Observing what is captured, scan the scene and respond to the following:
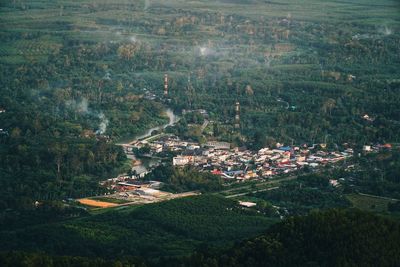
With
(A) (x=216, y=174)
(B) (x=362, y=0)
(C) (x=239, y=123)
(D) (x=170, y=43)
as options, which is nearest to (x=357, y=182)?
(A) (x=216, y=174)

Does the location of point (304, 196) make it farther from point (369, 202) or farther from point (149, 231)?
point (149, 231)

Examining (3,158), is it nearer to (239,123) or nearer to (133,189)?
(133,189)

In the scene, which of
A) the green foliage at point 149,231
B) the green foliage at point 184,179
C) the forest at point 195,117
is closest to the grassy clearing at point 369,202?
the forest at point 195,117

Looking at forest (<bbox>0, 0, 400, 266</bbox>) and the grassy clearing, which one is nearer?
forest (<bbox>0, 0, 400, 266</bbox>)

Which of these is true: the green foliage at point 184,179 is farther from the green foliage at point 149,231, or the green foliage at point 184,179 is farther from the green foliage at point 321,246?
the green foliage at point 321,246

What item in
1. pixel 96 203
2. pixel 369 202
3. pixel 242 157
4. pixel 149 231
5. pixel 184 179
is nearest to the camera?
pixel 149 231

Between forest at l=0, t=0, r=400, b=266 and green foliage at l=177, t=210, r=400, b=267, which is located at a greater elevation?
green foliage at l=177, t=210, r=400, b=267

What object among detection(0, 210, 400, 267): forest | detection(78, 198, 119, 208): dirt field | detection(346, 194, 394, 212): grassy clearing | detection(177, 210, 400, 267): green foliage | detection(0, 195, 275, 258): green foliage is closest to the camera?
detection(0, 210, 400, 267): forest

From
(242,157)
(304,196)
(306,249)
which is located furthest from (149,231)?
(242,157)

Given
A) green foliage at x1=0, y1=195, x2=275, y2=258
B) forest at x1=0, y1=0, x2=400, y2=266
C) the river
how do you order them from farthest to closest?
the river < green foliage at x1=0, y1=195, x2=275, y2=258 < forest at x1=0, y1=0, x2=400, y2=266

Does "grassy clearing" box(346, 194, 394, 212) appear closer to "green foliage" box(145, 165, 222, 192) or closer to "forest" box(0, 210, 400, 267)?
"green foliage" box(145, 165, 222, 192)

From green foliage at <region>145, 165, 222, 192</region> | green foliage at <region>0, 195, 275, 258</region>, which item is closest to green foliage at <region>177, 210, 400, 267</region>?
green foliage at <region>0, 195, 275, 258</region>

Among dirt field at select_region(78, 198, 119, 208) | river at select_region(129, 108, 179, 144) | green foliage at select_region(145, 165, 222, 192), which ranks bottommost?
river at select_region(129, 108, 179, 144)
